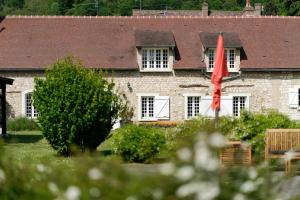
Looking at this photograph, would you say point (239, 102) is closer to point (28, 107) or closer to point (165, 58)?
point (165, 58)

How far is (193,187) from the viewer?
3.58 meters

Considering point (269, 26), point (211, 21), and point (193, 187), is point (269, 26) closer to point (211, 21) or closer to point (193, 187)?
point (211, 21)

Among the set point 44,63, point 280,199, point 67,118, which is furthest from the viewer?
point 44,63

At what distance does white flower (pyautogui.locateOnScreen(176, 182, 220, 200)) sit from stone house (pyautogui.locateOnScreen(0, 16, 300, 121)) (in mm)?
30189

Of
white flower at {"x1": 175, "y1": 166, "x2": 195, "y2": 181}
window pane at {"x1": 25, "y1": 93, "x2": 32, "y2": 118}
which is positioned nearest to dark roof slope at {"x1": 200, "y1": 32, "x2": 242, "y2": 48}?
window pane at {"x1": 25, "y1": 93, "x2": 32, "y2": 118}

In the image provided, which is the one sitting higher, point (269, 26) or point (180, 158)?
point (269, 26)

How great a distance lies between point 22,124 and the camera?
32.5 m

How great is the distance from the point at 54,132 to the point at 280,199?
15.1 metres

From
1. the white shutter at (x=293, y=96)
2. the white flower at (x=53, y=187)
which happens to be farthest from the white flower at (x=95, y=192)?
the white shutter at (x=293, y=96)

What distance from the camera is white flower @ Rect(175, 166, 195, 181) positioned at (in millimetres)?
3607

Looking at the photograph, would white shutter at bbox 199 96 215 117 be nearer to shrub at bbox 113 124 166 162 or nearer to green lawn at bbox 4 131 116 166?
green lawn at bbox 4 131 116 166

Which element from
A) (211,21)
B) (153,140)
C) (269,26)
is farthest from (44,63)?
(153,140)

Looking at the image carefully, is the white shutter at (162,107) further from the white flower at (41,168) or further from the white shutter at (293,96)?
the white flower at (41,168)

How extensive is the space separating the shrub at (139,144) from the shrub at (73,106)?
1.76 meters
